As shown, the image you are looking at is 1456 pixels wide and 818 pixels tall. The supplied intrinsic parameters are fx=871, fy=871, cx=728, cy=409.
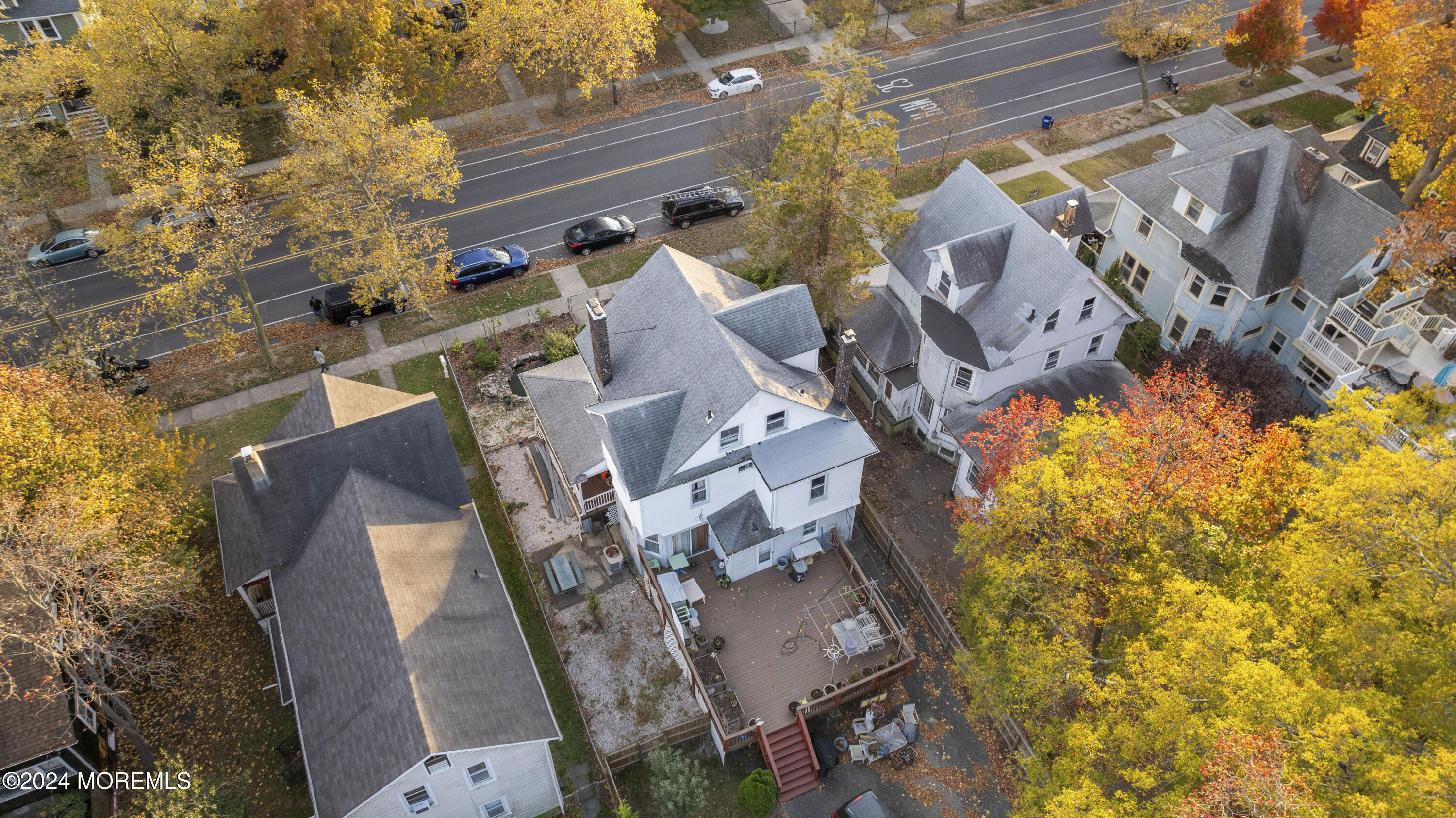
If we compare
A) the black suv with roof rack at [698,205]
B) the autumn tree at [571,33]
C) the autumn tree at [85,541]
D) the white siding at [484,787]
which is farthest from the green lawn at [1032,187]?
the autumn tree at [85,541]

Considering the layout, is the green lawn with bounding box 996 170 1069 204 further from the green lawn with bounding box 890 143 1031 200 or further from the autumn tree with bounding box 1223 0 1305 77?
the autumn tree with bounding box 1223 0 1305 77

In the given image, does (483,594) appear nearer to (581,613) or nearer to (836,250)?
(581,613)

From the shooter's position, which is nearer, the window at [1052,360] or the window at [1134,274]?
the window at [1052,360]

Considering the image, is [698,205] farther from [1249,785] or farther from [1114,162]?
[1249,785]

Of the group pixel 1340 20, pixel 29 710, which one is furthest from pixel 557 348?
pixel 1340 20

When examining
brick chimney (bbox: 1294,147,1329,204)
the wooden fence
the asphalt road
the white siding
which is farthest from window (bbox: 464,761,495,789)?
brick chimney (bbox: 1294,147,1329,204)

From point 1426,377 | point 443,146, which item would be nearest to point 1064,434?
point 1426,377

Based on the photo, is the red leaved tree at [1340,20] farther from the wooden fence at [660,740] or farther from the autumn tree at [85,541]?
the autumn tree at [85,541]
